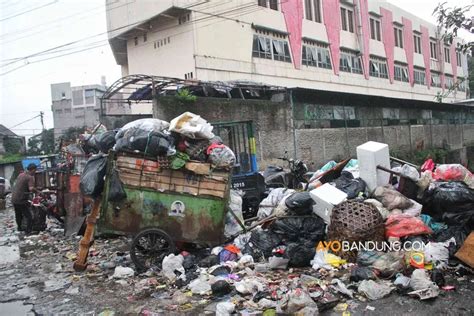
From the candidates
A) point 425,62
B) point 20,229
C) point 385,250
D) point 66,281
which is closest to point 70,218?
point 20,229

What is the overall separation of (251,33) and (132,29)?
6.31 meters

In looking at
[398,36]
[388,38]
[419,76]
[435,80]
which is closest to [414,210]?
[388,38]

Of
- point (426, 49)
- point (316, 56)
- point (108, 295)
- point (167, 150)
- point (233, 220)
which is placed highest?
point (426, 49)

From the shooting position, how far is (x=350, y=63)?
103 feet

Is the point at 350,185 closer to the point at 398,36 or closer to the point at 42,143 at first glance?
the point at 398,36

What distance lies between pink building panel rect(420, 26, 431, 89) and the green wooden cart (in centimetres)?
4242

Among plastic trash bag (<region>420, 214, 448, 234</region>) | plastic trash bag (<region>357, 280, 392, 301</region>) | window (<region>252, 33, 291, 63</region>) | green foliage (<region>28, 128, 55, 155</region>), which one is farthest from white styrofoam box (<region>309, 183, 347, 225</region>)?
green foliage (<region>28, 128, 55, 155</region>)

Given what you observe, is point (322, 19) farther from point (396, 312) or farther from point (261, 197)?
point (396, 312)

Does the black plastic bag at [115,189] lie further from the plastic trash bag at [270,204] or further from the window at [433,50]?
the window at [433,50]

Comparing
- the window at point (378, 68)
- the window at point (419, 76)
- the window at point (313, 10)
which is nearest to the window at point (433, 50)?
the window at point (419, 76)

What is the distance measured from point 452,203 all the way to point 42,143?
38.5 meters

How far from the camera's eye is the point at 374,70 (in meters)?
34.3

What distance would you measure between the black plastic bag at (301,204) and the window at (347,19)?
2789cm

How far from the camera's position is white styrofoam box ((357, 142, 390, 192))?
595cm
